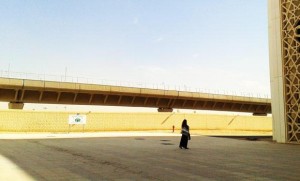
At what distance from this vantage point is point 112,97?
4884 centimetres

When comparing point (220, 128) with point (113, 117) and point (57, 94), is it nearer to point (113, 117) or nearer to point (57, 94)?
point (113, 117)

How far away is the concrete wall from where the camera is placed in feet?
112

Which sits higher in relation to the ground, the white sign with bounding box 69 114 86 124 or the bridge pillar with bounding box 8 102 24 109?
the bridge pillar with bounding box 8 102 24 109

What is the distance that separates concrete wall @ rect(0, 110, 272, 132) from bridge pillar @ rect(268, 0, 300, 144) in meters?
21.2

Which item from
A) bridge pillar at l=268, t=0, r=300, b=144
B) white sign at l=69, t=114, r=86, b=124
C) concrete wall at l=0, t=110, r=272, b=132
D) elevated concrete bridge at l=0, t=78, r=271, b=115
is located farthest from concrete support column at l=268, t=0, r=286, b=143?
elevated concrete bridge at l=0, t=78, r=271, b=115

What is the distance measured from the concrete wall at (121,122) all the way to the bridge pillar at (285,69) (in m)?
21.2

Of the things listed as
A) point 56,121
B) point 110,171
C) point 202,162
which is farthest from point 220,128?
point 110,171

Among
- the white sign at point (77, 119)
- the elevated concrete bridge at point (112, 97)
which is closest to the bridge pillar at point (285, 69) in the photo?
the white sign at point (77, 119)

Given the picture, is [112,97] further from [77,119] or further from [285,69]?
[285,69]

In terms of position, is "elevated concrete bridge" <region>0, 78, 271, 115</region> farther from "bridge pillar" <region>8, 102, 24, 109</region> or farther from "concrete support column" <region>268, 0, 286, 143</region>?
"concrete support column" <region>268, 0, 286, 143</region>

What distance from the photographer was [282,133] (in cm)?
2270

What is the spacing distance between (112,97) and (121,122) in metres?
9.76

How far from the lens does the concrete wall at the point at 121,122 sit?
112ft

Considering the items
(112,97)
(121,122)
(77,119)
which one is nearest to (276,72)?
(121,122)
